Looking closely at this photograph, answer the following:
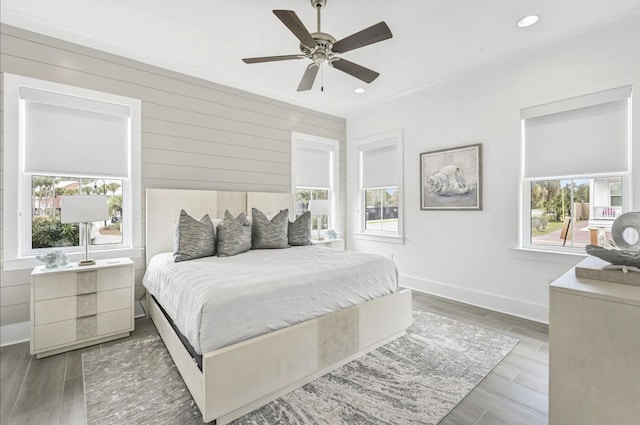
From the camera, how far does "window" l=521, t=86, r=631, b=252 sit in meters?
2.68

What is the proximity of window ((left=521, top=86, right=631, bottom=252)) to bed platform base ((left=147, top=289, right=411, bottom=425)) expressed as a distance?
6.65 ft

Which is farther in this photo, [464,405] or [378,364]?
[378,364]

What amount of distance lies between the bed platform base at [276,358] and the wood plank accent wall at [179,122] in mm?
1693

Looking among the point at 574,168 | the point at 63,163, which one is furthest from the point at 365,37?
the point at 63,163

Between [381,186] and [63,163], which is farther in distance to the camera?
[381,186]

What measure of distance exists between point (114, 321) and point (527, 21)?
463 cm

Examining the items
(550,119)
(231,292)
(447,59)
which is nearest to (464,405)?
(231,292)

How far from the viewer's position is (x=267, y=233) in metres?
3.45

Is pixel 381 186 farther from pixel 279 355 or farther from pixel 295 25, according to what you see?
pixel 279 355

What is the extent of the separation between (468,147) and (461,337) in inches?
88.1

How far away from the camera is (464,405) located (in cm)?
185

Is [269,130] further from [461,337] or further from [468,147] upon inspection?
[461,337]

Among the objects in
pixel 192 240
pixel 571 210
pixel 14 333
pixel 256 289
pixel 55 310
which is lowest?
pixel 14 333

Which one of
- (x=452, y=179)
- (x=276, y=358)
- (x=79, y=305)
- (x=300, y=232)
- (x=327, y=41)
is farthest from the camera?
(x=452, y=179)
